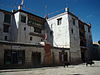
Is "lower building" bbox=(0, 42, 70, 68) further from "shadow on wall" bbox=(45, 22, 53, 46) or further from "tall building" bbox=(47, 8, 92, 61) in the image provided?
"shadow on wall" bbox=(45, 22, 53, 46)

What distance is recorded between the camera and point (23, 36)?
94.0 feet

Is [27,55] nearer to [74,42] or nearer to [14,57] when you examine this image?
[14,57]

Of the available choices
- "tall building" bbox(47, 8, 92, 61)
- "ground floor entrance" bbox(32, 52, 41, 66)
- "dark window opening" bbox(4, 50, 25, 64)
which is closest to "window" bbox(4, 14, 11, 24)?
"tall building" bbox(47, 8, 92, 61)

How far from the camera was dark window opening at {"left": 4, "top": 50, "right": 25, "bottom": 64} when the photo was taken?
17.2 meters

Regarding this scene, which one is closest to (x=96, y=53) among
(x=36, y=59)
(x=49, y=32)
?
(x=49, y=32)

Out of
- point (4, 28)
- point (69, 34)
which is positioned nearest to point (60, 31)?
point (69, 34)

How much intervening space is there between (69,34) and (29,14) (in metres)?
13.0

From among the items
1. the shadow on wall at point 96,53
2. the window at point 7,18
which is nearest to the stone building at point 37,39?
the window at point 7,18

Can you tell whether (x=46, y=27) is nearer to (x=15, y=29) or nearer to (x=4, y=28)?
(x=15, y=29)

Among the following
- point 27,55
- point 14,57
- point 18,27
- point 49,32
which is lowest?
point 14,57

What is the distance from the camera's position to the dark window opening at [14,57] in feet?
56.6

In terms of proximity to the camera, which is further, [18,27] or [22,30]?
[22,30]

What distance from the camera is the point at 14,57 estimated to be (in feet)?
60.4

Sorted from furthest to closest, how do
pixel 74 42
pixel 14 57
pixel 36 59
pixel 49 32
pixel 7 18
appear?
pixel 49 32 < pixel 74 42 < pixel 7 18 < pixel 36 59 < pixel 14 57
